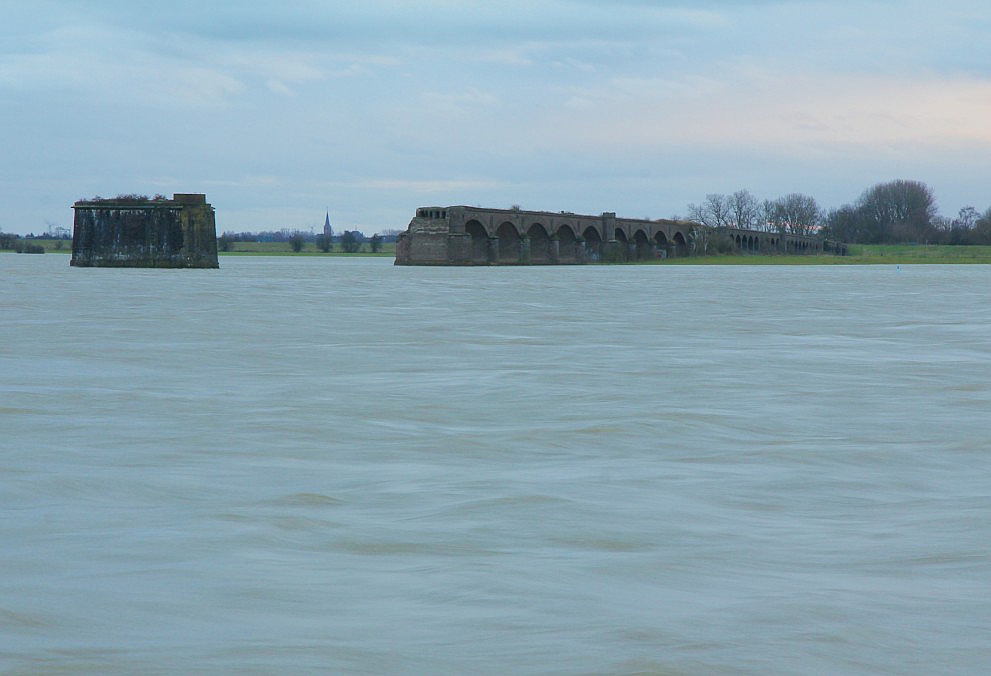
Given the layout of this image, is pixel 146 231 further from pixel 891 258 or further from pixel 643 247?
pixel 891 258

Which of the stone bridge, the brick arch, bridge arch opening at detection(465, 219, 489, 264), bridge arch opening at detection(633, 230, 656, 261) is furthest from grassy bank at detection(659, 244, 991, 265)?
bridge arch opening at detection(465, 219, 489, 264)

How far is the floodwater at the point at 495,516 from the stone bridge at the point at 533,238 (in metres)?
79.8

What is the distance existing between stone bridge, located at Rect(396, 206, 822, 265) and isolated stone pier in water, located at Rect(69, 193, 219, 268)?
21.7 metres

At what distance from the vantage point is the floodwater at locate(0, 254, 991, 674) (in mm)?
4559

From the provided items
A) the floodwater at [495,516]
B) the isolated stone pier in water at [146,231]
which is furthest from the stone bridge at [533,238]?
the floodwater at [495,516]

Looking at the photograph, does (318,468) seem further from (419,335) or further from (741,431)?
(419,335)

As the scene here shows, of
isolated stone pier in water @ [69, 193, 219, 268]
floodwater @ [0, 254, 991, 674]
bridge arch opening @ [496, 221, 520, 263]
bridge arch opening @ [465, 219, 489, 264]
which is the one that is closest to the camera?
floodwater @ [0, 254, 991, 674]

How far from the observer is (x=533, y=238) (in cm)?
11044

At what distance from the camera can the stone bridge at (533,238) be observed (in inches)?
3780

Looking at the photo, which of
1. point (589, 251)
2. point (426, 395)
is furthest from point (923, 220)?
point (426, 395)

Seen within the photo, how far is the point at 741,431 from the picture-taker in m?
10.2

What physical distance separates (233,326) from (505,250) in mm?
82435

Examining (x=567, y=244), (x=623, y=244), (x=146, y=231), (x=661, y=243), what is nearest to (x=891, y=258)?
(x=661, y=243)

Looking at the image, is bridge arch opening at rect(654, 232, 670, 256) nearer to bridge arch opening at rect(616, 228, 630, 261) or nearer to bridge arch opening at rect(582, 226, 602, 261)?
bridge arch opening at rect(616, 228, 630, 261)
